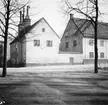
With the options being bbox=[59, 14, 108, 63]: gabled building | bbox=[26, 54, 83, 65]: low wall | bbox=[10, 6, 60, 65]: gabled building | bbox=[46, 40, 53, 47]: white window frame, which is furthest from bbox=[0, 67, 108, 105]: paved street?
bbox=[59, 14, 108, 63]: gabled building

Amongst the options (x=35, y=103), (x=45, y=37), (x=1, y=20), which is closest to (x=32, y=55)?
(x=45, y=37)

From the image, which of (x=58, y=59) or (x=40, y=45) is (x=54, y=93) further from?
(x=58, y=59)

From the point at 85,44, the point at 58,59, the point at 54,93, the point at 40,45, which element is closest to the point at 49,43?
the point at 40,45

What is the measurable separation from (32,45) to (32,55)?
6.77ft

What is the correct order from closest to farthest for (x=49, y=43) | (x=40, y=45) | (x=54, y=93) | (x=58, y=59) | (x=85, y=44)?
(x=54, y=93) < (x=40, y=45) < (x=49, y=43) < (x=58, y=59) < (x=85, y=44)

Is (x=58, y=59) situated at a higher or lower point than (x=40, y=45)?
lower

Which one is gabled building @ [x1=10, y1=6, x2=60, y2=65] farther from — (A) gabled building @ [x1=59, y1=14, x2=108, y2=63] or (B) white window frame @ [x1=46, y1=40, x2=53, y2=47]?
(A) gabled building @ [x1=59, y1=14, x2=108, y2=63]

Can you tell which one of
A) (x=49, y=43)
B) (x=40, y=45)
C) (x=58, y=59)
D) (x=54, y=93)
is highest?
(x=49, y=43)

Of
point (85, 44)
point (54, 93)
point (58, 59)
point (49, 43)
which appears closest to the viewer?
point (54, 93)

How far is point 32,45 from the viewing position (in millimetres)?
33562

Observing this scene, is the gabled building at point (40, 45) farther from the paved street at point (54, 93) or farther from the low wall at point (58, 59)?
the paved street at point (54, 93)

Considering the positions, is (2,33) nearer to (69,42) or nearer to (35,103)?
(35,103)

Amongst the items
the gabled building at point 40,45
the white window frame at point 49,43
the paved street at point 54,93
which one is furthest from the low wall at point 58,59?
the paved street at point 54,93

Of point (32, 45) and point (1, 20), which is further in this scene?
point (32, 45)
